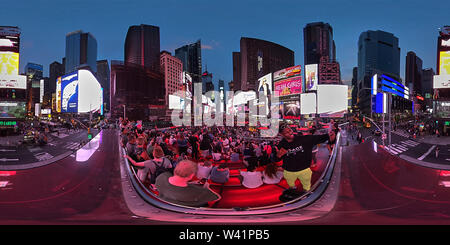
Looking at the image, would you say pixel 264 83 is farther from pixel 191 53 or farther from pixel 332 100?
pixel 332 100

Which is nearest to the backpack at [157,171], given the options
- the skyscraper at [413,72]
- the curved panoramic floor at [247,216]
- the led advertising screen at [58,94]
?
the curved panoramic floor at [247,216]

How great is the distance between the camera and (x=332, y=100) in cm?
461

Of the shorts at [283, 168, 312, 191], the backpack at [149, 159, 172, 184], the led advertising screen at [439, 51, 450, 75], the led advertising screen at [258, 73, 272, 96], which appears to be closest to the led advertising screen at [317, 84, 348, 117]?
the led advertising screen at [439, 51, 450, 75]

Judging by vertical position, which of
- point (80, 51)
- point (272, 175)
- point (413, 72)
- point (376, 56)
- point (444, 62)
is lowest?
point (272, 175)

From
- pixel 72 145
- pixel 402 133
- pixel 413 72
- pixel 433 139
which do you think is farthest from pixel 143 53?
pixel 433 139

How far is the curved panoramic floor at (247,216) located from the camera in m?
2.18

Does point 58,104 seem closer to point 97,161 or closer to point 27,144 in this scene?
point 27,144

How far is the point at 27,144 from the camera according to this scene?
13.3 feet

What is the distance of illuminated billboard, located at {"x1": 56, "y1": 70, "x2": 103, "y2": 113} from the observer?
4.48 meters

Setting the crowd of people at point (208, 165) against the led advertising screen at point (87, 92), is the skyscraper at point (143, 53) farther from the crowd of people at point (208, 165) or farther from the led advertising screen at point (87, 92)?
the crowd of people at point (208, 165)

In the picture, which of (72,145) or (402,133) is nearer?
(402,133)

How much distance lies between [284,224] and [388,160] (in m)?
2.89

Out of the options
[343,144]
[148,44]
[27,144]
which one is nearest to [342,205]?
[343,144]

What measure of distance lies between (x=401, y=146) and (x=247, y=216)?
11.6 ft
